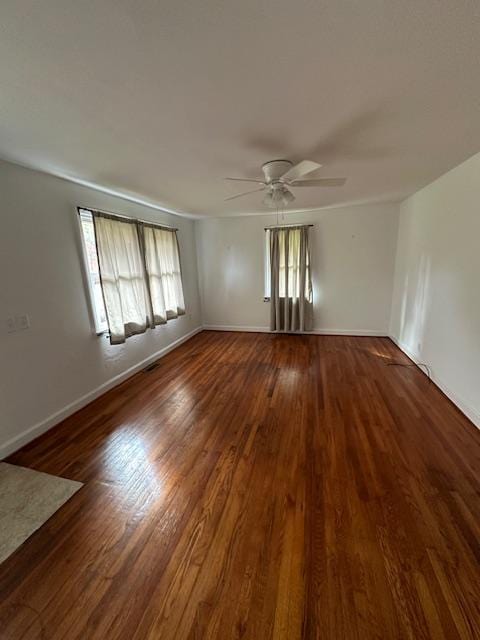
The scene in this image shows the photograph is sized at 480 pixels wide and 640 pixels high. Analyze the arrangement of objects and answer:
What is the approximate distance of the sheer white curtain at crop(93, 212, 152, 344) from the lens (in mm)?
2922

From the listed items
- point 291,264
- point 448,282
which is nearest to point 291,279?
point 291,264

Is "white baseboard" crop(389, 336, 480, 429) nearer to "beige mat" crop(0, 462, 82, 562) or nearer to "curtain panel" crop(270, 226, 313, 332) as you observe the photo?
"curtain panel" crop(270, 226, 313, 332)

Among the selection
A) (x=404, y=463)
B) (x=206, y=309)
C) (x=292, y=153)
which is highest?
(x=292, y=153)

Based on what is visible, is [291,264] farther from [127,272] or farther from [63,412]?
[63,412]

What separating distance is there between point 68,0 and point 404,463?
292 cm

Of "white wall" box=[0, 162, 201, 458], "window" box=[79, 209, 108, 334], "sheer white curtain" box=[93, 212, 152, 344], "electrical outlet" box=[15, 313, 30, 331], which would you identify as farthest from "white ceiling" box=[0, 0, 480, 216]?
"electrical outlet" box=[15, 313, 30, 331]

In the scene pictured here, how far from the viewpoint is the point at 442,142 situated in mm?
1988

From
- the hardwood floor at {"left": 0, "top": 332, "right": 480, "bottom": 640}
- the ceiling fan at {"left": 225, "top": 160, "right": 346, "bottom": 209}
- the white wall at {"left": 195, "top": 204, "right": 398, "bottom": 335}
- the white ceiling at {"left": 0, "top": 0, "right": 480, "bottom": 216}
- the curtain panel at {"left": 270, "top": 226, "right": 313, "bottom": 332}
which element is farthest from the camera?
the curtain panel at {"left": 270, "top": 226, "right": 313, "bottom": 332}

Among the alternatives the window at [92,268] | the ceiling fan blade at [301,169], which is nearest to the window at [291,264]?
the ceiling fan blade at [301,169]

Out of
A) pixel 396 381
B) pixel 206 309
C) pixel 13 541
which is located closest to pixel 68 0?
pixel 13 541

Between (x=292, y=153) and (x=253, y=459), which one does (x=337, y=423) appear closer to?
(x=253, y=459)

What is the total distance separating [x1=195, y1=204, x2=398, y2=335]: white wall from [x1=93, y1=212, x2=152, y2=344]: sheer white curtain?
209 centimetres

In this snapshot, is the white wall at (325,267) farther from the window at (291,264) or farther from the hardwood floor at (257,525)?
the hardwood floor at (257,525)

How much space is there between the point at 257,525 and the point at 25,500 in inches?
60.1
